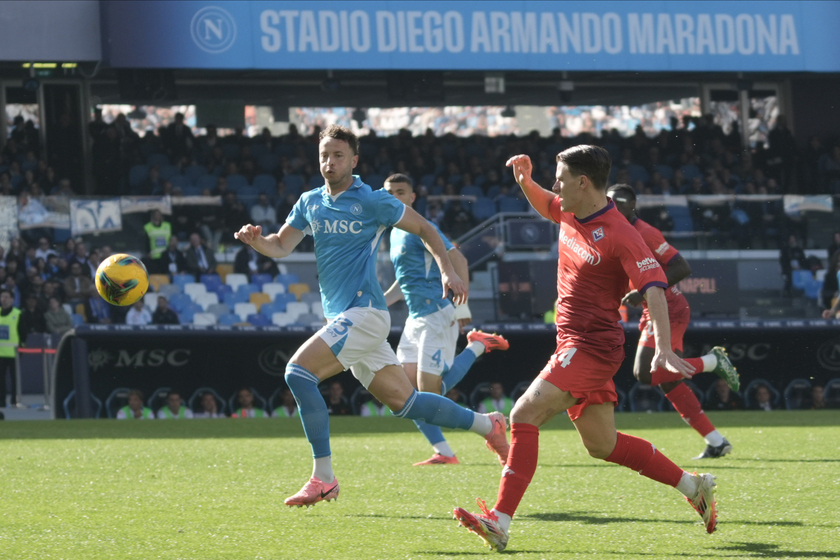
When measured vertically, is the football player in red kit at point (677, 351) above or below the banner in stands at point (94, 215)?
below

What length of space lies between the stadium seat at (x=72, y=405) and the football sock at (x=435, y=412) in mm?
9266

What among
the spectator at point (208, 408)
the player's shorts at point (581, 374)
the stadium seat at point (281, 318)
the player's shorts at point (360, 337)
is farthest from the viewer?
the stadium seat at point (281, 318)

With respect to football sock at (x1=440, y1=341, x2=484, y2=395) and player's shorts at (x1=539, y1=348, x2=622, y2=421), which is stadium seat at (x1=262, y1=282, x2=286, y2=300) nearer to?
football sock at (x1=440, y1=341, x2=484, y2=395)

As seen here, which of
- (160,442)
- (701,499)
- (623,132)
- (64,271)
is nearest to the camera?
(701,499)

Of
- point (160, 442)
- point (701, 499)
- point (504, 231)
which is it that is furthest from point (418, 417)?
point (504, 231)

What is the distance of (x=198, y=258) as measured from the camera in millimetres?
18031

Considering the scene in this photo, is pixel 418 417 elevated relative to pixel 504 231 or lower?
lower

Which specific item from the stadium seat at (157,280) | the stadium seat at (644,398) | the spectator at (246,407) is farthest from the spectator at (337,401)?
the stadium seat at (644,398)

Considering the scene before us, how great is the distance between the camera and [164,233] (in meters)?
18.0

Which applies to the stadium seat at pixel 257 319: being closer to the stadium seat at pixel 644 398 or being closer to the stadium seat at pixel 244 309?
the stadium seat at pixel 244 309

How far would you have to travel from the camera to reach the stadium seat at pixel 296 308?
1766cm

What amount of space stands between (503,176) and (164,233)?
8.47 m

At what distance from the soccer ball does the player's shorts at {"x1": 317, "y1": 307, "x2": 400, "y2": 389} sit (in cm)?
251

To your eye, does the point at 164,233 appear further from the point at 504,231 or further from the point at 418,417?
the point at 418,417
